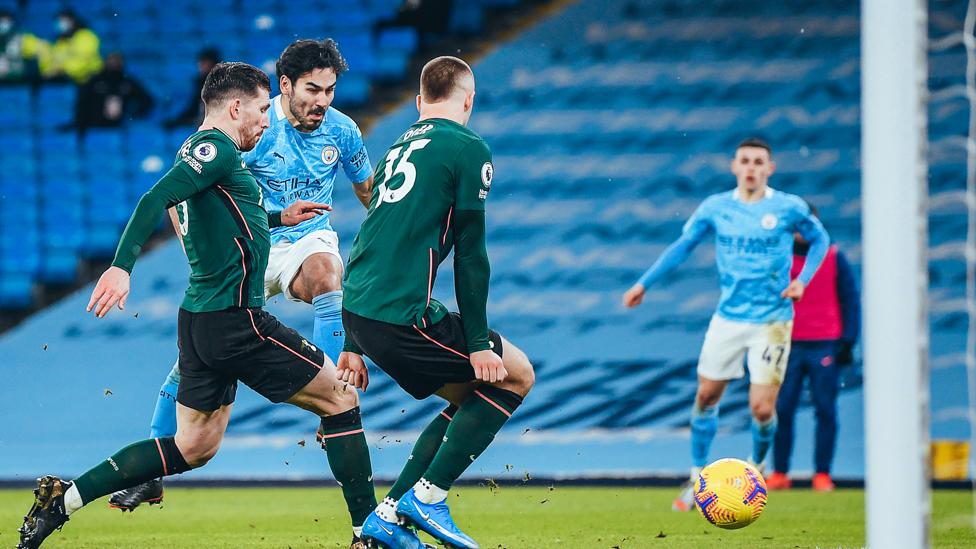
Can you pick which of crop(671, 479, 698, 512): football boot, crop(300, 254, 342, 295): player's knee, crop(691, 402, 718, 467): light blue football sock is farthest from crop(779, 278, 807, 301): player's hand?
crop(300, 254, 342, 295): player's knee

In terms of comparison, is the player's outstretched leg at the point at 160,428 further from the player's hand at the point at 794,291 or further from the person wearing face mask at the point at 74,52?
the person wearing face mask at the point at 74,52

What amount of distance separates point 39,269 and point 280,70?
22.3ft

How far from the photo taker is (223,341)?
3.73 meters

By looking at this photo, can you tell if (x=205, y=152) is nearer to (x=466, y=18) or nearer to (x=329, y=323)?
(x=329, y=323)

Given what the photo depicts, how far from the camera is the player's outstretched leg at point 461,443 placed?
144 inches

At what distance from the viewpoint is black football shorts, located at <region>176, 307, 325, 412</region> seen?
3.74 metres

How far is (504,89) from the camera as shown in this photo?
10047mm

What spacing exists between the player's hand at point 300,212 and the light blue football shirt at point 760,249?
267 cm

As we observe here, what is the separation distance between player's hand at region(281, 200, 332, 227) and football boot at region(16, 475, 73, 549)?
4.46ft

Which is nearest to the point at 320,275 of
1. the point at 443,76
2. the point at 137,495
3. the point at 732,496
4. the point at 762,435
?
the point at 137,495

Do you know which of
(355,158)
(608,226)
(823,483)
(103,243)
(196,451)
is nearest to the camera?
(196,451)

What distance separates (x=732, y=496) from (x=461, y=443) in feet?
4.40

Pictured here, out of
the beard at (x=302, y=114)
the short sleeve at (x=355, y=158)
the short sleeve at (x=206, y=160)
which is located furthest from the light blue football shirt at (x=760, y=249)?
the short sleeve at (x=206, y=160)

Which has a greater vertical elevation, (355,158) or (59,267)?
(355,158)
